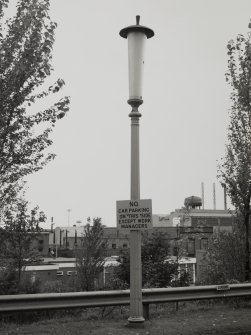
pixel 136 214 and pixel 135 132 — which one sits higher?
pixel 135 132

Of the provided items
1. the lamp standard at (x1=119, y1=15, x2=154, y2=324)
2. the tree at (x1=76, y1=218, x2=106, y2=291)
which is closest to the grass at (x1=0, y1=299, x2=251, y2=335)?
the lamp standard at (x1=119, y1=15, x2=154, y2=324)

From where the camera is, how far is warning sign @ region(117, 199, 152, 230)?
703cm

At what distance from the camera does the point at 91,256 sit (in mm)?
15273

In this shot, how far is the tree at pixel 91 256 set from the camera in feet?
49.4

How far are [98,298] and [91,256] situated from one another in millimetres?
7428

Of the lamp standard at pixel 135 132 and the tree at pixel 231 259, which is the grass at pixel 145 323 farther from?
the tree at pixel 231 259

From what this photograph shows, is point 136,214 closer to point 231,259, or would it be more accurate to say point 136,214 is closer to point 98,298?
point 98,298

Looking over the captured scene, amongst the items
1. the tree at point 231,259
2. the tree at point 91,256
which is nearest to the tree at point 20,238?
the tree at point 91,256

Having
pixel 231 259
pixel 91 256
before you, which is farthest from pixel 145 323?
pixel 91 256

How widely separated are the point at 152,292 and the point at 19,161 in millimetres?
3323

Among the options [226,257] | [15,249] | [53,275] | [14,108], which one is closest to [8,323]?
[14,108]

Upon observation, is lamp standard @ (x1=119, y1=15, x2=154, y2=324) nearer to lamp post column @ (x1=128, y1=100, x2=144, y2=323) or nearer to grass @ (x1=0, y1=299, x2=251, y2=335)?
lamp post column @ (x1=128, y1=100, x2=144, y2=323)

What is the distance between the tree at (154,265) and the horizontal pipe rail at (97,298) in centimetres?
632

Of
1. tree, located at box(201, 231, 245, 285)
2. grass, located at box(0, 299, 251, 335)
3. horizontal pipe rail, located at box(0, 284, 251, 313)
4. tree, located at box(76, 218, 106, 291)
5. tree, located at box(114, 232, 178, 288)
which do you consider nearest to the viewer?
grass, located at box(0, 299, 251, 335)
